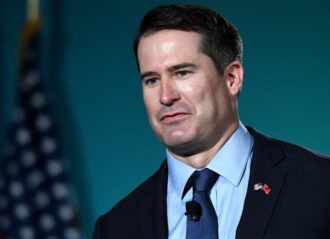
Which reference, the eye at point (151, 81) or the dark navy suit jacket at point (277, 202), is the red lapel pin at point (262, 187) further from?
the eye at point (151, 81)

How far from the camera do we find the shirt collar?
5.30 feet

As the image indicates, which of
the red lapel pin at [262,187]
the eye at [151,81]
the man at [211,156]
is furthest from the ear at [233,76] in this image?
the red lapel pin at [262,187]

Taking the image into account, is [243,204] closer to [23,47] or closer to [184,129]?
[184,129]

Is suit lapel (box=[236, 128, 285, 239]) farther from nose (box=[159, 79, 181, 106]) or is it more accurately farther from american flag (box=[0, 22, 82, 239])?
american flag (box=[0, 22, 82, 239])

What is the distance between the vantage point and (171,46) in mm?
1608

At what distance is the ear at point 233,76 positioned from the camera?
1.71 meters

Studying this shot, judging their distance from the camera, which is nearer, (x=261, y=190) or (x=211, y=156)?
(x=261, y=190)

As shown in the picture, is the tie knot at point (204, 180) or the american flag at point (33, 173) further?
the american flag at point (33, 173)

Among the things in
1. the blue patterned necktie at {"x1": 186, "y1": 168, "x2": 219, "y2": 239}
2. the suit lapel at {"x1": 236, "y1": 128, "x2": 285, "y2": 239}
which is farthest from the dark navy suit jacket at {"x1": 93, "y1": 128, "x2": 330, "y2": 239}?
the blue patterned necktie at {"x1": 186, "y1": 168, "x2": 219, "y2": 239}

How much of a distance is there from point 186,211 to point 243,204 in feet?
0.63

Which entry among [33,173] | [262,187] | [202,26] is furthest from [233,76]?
[33,173]

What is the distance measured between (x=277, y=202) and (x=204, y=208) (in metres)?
0.23

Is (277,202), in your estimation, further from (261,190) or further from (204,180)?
(204,180)

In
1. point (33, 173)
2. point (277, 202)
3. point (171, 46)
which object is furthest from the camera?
point (33, 173)
